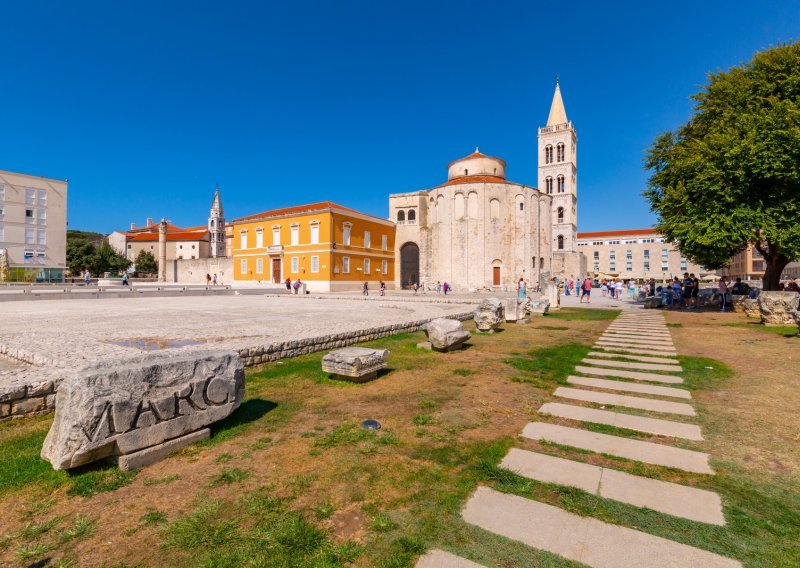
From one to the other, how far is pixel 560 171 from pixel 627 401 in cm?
6293

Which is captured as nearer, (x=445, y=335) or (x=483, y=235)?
(x=445, y=335)

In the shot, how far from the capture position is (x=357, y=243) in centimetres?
3656

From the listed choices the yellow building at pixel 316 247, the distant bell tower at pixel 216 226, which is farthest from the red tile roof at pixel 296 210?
the distant bell tower at pixel 216 226

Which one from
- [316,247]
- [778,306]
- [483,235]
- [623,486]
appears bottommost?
[623,486]

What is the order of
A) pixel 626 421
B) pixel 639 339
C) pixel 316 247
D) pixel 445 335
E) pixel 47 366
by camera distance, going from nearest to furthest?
Result: pixel 626 421
pixel 47 366
pixel 445 335
pixel 639 339
pixel 316 247

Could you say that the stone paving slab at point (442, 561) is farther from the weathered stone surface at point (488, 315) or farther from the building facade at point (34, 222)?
the building facade at point (34, 222)

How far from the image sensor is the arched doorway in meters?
46.2

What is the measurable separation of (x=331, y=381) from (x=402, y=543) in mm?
3631

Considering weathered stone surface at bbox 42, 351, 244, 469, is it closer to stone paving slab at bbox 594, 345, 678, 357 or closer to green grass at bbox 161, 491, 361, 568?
green grass at bbox 161, 491, 361, 568

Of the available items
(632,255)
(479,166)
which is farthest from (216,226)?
(632,255)

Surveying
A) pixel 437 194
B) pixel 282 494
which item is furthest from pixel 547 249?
pixel 282 494

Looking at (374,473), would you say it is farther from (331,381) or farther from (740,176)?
(740,176)

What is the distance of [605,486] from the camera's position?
9.10 ft

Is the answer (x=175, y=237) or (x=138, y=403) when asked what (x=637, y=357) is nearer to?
(x=138, y=403)
